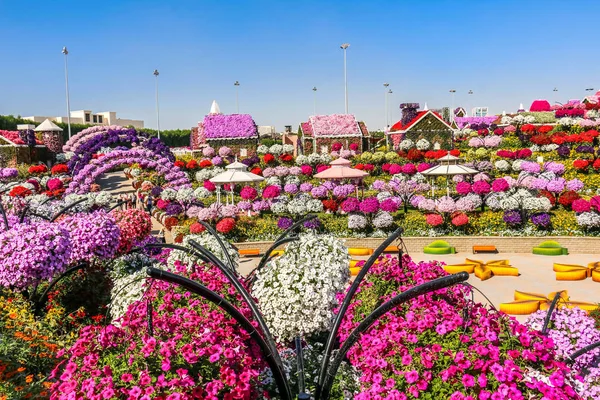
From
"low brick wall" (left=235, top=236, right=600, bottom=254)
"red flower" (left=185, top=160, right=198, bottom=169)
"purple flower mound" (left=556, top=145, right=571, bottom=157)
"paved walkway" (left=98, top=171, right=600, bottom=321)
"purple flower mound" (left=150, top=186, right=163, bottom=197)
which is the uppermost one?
"purple flower mound" (left=556, top=145, right=571, bottom=157)

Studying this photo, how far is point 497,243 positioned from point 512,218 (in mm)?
1466

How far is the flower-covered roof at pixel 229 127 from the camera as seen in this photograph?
152 feet

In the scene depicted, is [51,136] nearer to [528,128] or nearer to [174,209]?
[174,209]

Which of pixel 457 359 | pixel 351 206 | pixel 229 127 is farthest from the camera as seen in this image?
pixel 229 127

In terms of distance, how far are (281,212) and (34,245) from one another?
14.3 meters

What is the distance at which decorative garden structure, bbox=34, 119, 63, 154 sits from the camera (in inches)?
1978

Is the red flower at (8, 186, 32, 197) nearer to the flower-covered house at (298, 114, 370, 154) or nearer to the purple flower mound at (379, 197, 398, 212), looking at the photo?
the purple flower mound at (379, 197, 398, 212)

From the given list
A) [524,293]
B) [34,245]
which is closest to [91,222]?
[34,245]

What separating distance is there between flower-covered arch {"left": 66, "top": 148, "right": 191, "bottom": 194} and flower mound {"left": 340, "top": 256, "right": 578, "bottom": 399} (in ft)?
71.3

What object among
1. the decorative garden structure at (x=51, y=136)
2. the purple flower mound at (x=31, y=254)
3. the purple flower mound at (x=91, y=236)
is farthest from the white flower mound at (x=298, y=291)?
the decorative garden structure at (x=51, y=136)

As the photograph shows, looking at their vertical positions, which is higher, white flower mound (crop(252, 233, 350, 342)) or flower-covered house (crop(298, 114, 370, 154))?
flower-covered house (crop(298, 114, 370, 154))

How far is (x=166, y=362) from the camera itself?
174 inches

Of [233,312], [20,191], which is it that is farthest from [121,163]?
[233,312]

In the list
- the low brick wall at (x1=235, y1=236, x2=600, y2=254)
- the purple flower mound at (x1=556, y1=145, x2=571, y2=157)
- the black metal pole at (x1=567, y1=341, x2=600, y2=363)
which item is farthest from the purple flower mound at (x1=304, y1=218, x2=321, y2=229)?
the purple flower mound at (x1=556, y1=145, x2=571, y2=157)
